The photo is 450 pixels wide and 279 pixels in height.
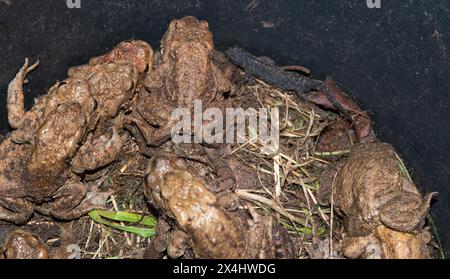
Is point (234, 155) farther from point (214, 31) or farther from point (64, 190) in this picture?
point (64, 190)

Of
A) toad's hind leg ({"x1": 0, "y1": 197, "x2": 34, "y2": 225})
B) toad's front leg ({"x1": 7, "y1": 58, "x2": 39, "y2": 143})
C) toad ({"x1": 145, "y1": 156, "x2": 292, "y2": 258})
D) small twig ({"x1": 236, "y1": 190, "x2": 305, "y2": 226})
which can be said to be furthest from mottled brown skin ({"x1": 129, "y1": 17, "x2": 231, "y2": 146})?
toad's hind leg ({"x1": 0, "y1": 197, "x2": 34, "y2": 225})

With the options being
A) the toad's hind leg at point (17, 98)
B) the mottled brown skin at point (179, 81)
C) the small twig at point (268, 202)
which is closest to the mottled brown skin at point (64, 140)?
the toad's hind leg at point (17, 98)

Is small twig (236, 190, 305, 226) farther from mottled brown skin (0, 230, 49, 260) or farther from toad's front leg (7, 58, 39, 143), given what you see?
toad's front leg (7, 58, 39, 143)

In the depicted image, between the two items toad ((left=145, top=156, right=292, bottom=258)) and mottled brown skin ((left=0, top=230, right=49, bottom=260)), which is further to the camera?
mottled brown skin ((left=0, top=230, right=49, bottom=260))

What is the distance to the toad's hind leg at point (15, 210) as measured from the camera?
18.5 ft

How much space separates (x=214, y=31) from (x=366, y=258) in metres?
2.59

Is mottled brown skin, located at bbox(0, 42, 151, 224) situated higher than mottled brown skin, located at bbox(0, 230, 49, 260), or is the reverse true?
mottled brown skin, located at bbox(0, 42, 151, 224)

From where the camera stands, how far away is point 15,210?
568 cm

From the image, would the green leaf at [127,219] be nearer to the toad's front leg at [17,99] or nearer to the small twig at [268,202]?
the small twig at [268,202]

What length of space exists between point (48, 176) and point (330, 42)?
2.82 metres

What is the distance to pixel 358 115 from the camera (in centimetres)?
609

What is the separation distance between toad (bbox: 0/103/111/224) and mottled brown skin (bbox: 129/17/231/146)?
698mm

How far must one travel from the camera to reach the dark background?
17.7ft

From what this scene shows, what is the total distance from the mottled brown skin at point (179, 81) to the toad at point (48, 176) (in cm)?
70
